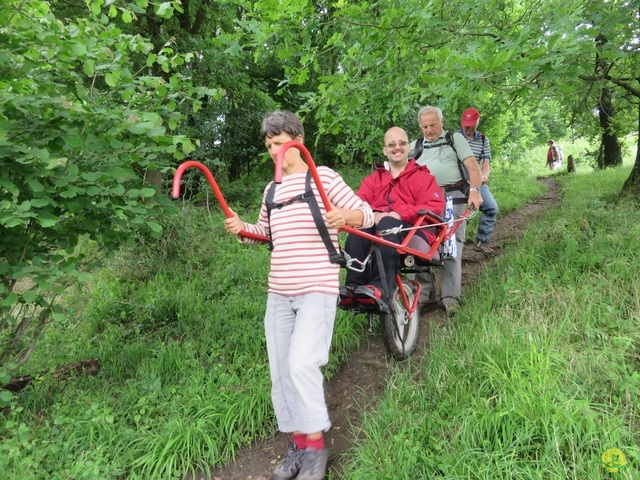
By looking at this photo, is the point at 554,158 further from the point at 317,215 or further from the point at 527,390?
the point at 317,215

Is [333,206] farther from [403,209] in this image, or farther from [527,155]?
[527,155]

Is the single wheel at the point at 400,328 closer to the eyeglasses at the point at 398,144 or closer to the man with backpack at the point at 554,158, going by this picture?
the eyeglasses at the point at 398,144

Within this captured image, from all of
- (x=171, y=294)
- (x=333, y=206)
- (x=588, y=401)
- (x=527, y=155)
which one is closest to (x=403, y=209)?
(x=333, y=206)

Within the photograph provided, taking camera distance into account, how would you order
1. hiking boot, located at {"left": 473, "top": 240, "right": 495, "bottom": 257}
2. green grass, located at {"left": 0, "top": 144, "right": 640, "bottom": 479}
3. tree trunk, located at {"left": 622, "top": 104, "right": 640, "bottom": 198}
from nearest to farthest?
green grass, located at {"left": 0, "top": 144, "right": 640, "bottom": 479}
hiking boot, located at {"left": 473, "top": 240, "right": 495, "bottom": 257}
tree trunk, located at {"left": 622, "top": 104, "right": 640, "bottom": 198}

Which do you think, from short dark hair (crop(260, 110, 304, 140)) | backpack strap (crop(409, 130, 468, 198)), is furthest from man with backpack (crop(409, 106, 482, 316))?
short dark hair (crop(260, 110, 304, 140))

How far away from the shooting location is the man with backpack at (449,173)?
4.19m

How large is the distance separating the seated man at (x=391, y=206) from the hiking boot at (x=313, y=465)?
3.40 ft

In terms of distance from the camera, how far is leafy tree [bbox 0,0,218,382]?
212 centimetres

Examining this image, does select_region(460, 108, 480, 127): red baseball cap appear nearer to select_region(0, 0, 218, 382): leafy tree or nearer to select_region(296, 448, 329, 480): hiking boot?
select_region(0, 0, 218, 382): leafy tree

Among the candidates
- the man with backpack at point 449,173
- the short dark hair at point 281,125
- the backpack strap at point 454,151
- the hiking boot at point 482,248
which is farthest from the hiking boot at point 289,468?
the hiking boot at point 482,248

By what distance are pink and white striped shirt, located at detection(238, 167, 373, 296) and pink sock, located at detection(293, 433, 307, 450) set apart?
0.85 m

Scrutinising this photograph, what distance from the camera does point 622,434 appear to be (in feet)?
6.00

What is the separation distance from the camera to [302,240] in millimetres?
2281

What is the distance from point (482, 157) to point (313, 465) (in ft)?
15.7
